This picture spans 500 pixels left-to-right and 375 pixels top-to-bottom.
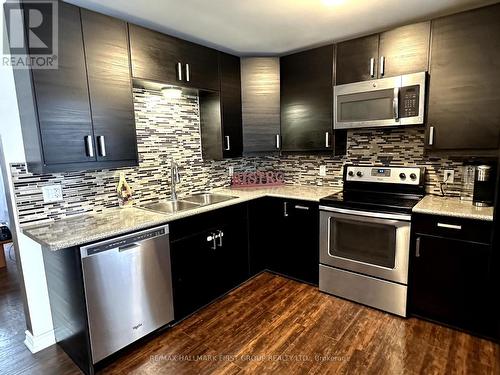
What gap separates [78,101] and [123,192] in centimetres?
79

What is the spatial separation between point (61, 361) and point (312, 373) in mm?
1634

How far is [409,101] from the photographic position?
229 cm

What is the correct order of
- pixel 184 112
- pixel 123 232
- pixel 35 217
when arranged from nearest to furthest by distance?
pixel 123 232, pixel 35 217, pixel 184 112

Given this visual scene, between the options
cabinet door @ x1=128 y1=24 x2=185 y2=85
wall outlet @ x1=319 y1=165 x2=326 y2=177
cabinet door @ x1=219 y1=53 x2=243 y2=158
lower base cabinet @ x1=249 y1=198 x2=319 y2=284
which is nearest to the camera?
cabinet door @ x1=128 y1=24 x2=185 y2=85

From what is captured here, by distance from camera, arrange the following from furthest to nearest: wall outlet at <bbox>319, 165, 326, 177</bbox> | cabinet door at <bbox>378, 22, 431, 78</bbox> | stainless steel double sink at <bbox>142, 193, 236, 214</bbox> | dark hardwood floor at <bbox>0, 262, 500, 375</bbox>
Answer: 1. wall outlet at <bbox>319, 165, 326, 177</bbox>
2. stainless steel double sink at <bbox>142, 193, 236, 214</bbox>
3. cabinet door at <bbox>378, 22, 431, 78</bbox>
4. dark hardwood floor at <bbox>0, 262, 500, 375</bbox>

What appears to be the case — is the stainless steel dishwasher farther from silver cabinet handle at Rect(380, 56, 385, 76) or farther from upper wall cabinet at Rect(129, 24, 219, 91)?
silver cabinet handle at Rect(380, 56, 385, 76)

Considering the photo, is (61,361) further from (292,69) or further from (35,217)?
(292,69)

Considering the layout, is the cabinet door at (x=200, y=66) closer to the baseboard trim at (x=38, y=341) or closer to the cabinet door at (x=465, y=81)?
the cabinet door at (x=465, y=81)

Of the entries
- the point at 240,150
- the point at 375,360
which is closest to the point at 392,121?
the point at 240,150

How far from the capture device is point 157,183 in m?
2.68

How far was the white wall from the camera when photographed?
1.84 m

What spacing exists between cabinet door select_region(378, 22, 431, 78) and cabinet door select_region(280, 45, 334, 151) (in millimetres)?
469

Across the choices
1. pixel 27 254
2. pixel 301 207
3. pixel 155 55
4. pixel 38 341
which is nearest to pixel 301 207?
pixel 301 207

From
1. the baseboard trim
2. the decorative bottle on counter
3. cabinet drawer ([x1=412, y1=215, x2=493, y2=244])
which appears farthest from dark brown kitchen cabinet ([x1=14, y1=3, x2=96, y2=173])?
cabinet drawer ([x1=412, y1=215, x2=493, y2=244])
